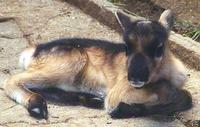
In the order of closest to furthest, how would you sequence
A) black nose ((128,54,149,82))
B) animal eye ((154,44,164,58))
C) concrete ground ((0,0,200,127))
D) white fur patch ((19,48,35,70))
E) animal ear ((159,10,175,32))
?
black nose ((128,54,149,82))
animal eye ((154,44,164,58))
concrete ground ((0,0,200,127))
animal ear ((159,10,175,32))
white fur patch ((19,48,35,70))

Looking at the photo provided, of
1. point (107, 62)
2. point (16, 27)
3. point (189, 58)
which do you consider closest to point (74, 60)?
point (107, 62)

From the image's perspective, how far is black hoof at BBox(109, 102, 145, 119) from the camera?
5.67 meters

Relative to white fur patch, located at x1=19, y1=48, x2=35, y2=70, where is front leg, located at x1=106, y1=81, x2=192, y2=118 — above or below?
above

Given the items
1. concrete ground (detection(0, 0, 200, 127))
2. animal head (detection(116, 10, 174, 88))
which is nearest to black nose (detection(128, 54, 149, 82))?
animal head (detection(116, 10, 174, 88))

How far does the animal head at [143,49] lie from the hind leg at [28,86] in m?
0.92

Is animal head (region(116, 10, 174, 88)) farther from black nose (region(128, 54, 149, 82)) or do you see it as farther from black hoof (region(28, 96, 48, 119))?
black hoof (region(28, 96, 48, 119))

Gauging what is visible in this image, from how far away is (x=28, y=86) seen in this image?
601cm

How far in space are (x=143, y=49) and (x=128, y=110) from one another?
627 mm

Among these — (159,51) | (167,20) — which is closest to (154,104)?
(159,51)

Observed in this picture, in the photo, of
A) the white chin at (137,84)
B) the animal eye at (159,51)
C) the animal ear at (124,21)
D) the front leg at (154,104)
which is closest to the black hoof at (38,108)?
the front leg at (154,104)

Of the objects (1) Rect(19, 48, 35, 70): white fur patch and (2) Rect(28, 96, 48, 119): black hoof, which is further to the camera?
(1) Rect(19, 48, 35, 70): white fur patch

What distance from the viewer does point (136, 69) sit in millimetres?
5320

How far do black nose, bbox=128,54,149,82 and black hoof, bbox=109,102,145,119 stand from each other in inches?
15.1

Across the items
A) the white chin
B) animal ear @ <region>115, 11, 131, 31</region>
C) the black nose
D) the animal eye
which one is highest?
animal ear @ <region>115, 11, 131, 31</region>
